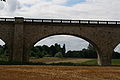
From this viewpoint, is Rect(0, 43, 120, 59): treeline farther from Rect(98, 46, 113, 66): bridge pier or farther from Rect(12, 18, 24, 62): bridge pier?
Rect(98, 46, 113, 66): bridge pier

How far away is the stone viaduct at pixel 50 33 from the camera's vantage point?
3052cm

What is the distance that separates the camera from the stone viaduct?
1201 inches

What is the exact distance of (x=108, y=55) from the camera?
31.7 metres

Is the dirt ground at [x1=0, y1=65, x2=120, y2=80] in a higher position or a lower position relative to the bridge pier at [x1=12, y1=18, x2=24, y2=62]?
lower

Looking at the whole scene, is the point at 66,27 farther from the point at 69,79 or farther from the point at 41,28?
the point at 69,79

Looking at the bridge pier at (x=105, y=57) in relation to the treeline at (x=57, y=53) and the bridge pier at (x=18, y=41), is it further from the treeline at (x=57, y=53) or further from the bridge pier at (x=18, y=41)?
the treeline at (x=57, y=53)

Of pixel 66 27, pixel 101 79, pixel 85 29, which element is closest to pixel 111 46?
pixel 85 29

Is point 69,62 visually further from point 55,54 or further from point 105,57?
point 55,54

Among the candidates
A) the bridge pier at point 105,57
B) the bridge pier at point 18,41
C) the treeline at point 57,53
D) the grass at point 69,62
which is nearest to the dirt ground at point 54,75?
the grass at point 69,62

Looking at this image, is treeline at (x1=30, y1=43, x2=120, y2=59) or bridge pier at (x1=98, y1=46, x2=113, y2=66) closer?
bridge pier at (x1=98, y1=46, x2=113, y2=66)

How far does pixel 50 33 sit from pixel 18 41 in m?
Answer: 4.86

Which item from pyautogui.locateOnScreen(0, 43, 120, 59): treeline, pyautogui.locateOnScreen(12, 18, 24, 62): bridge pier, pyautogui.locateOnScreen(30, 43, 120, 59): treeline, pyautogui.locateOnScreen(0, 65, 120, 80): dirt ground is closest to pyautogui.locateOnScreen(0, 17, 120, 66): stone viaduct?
pyautogui.locateOnScreen(12, 18, 24, 62): bridge pier

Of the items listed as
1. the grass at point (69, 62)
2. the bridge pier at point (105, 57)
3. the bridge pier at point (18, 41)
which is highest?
the bridge pier at point (18, 41)

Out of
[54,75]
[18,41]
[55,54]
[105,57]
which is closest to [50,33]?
[18,41]
